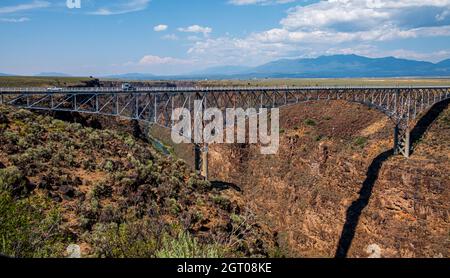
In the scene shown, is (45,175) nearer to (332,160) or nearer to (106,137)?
(106,137)

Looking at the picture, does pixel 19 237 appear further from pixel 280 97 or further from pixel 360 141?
pixel 360 141

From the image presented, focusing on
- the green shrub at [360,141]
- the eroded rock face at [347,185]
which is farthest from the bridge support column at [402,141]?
the green shrub at [360,141]

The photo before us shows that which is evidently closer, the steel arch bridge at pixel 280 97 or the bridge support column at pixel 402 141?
the steel arch bridge at pixel 280 97

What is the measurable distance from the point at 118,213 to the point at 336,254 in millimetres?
35973

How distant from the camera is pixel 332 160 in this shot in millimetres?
63125

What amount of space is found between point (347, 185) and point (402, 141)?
30.9 feet

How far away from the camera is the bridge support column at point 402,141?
54.8 meters

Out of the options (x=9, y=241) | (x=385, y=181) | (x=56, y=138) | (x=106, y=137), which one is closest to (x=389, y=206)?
(x=385, y=181)

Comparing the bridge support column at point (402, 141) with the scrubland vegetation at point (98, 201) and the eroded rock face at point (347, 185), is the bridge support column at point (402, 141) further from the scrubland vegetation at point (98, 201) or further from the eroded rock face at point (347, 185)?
the scrubland vegetation at point (98, 201)

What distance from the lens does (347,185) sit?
186ft

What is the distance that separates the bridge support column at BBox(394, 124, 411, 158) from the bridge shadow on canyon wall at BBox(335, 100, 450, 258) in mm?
1242

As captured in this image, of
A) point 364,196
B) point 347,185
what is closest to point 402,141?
point 347,185

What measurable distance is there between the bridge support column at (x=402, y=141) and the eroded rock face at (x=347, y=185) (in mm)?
1235
